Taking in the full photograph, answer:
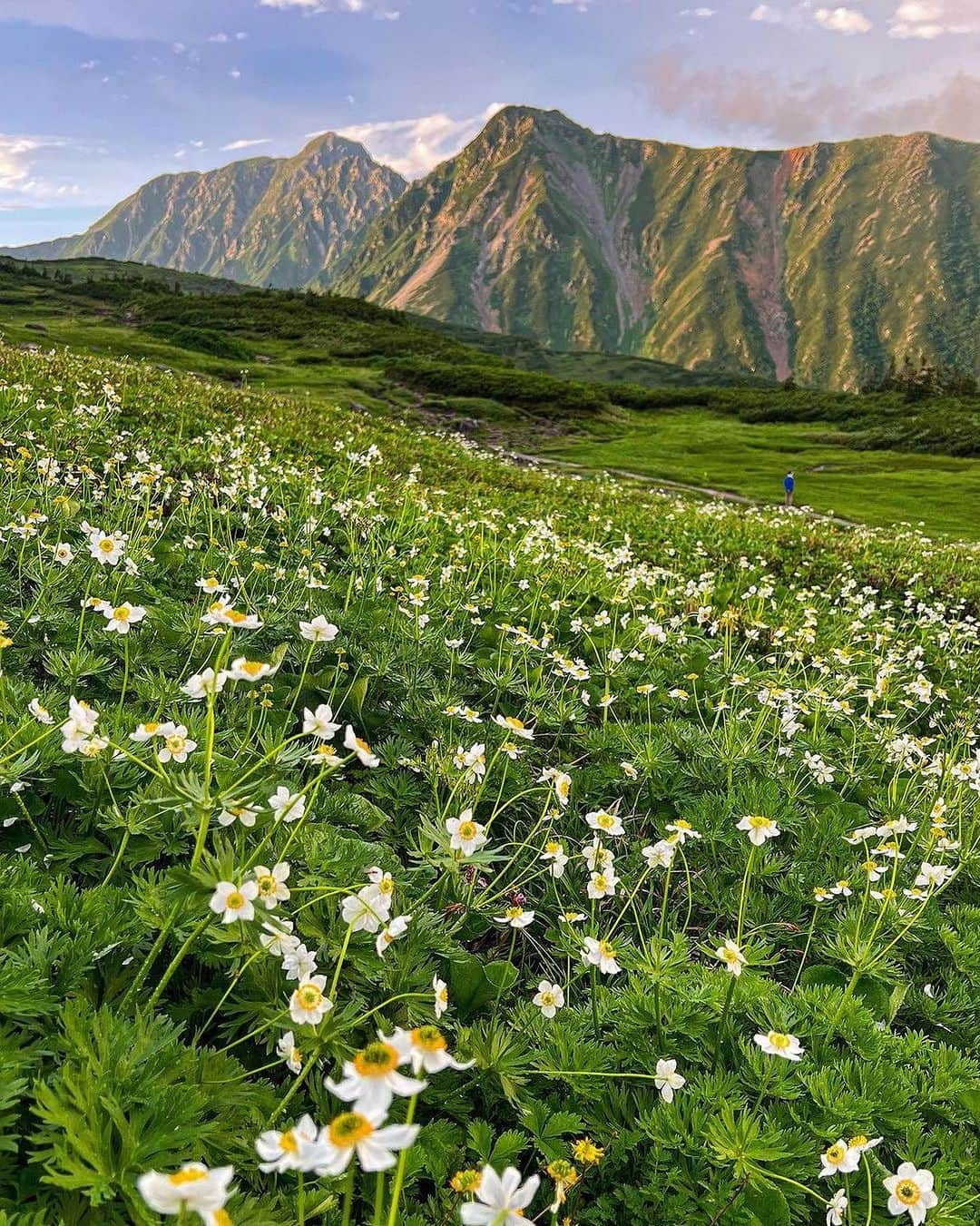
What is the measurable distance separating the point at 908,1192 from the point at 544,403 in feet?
202

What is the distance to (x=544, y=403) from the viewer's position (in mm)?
60281

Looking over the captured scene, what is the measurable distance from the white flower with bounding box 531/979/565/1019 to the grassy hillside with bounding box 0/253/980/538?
25.9m

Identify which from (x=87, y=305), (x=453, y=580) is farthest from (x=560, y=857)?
(x=87, y=305)

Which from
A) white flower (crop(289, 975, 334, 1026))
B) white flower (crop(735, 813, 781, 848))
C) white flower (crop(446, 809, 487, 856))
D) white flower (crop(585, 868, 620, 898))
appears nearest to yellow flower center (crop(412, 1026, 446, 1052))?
white flower (crop(289, 975, 334, 1026))

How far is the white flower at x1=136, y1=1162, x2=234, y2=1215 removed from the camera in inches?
38.7

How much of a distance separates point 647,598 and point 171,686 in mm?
6389

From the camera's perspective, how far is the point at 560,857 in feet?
10.5

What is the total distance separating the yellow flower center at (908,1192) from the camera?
6.33ft

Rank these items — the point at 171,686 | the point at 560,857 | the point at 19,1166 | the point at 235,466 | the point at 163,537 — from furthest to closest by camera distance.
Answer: the point at 235,466, the point at 163,537, the point at 171,686, the point at 560,857, the point at 19,1166

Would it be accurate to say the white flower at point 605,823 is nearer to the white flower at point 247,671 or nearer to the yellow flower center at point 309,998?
the yellow flower center at point 309,998

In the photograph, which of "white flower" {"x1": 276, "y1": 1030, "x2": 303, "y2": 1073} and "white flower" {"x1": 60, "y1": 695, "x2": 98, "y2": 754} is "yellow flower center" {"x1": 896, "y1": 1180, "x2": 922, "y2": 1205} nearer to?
"white flower" {"x1": 276, "y1": 1030, "x2": 303, "y2": 1073}

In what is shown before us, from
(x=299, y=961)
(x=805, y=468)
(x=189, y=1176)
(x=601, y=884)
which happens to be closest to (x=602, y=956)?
(x=601, y=884)

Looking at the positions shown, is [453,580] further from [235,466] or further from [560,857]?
[560,857]

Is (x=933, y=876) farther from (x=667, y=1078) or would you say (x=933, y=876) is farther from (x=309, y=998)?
(x=309, y=998)
